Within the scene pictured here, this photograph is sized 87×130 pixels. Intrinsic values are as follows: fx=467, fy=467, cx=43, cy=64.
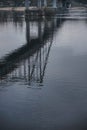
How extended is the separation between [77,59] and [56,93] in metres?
11.1

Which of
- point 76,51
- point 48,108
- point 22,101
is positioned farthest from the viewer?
point 76,51

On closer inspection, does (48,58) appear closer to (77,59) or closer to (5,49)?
(77,59)

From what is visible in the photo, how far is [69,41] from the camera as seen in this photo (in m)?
42.2

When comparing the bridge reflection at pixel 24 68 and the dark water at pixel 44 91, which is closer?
the dark water at pixel 44 91

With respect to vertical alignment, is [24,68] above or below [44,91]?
below

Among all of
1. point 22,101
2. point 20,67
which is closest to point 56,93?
point 22,101

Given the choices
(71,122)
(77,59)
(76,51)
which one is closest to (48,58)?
(77,59)

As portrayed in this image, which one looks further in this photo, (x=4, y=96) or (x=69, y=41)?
(x=69, y=41)

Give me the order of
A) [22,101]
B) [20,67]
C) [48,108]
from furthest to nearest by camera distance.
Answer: [20,67]
[22,101]
[48,108]

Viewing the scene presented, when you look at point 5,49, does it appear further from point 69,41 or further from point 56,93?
point 56,93

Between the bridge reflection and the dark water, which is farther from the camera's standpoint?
the bridge reflection

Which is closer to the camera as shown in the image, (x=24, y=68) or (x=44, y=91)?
(x=44, y=91)

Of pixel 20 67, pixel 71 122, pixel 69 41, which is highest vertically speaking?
pixel 71 122

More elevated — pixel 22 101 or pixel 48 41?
pixel 22 101
